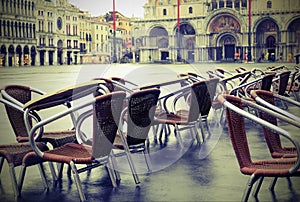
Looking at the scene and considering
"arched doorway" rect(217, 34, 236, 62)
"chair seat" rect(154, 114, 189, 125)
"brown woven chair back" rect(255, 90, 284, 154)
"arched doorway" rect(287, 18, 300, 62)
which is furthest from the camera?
"arched doorway" rect(217, 34, 236, 62)

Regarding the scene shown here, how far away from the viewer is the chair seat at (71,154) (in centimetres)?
413

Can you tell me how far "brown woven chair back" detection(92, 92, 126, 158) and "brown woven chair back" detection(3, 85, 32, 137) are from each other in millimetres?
1332

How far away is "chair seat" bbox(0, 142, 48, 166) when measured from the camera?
173 inches

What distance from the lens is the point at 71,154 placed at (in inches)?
171

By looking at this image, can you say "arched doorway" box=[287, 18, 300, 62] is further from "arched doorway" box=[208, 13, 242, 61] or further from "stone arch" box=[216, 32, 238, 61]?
"stone arch" box=[216, 32, 238, 61]

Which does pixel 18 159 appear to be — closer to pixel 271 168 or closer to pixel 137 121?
pixel 137 121

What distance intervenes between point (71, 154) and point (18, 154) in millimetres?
537

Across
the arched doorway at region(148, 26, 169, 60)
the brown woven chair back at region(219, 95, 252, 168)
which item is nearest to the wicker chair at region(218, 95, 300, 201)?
the brown woven chair back at region(219, 95, 252, 168)

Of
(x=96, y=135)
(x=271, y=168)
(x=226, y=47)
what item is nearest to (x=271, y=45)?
(x=226, y=47)

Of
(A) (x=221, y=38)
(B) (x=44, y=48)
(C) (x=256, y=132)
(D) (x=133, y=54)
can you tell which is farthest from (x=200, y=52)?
(C) (x=256, y=132)

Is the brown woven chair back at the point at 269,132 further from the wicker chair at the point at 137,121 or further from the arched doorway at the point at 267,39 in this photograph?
the arched doorway at the point at 267,39

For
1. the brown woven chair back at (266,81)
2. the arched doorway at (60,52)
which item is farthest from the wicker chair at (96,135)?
the arched doorway at (60,52)

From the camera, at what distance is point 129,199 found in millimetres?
4230

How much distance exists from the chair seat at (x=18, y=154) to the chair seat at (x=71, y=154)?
0.18m
